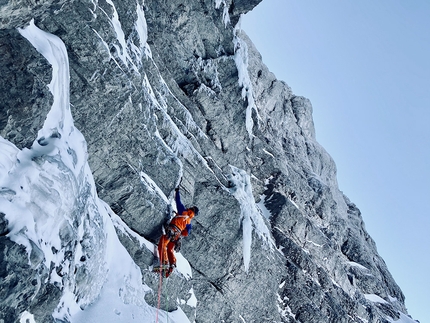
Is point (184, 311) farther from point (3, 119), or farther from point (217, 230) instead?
point (3, 119)

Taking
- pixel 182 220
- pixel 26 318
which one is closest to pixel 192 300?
pixel 182 220

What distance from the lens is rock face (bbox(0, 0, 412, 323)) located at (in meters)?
6.62

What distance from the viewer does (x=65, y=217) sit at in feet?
24.1

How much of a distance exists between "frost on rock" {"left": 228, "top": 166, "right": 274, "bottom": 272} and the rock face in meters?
0.09

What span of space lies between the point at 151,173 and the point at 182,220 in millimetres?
1949

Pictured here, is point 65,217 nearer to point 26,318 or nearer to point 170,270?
point 26,318

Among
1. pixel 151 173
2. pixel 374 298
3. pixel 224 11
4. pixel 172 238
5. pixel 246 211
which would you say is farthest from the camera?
pixel 374 298

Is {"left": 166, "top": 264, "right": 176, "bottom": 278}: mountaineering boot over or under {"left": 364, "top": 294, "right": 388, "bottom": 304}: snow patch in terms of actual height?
under

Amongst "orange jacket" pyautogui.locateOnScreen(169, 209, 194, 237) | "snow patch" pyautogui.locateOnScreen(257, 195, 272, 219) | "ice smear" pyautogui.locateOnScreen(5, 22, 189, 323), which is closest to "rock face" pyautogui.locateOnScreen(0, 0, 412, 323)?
"ice smear" pyautogui.locateOnScreen(5, 22, 189, 323)

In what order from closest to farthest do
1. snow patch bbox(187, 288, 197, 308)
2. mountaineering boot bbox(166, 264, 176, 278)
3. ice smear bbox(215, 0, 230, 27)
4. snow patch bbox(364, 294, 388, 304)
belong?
mountaineering boot bbox(166, 264, 176, 278) < snow patch bbox(187, 288, 197, 308) < ice smear bbox(215, 0, 230, 27) < snow patch bbox(364, 294, 388, 304)

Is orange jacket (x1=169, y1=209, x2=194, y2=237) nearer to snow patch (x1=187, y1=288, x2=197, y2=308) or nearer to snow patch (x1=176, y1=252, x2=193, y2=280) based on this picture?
snow patch (x1=176, y1=252, x2=193, y2=280)

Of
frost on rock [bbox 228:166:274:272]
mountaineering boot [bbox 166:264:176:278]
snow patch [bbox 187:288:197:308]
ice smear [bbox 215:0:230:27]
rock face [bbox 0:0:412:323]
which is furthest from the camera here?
ice smear [bbox 215:0:230:27]

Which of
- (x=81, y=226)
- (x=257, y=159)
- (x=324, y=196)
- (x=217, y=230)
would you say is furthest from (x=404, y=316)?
(x=81, y=226)

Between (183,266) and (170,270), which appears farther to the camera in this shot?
(183,266)
